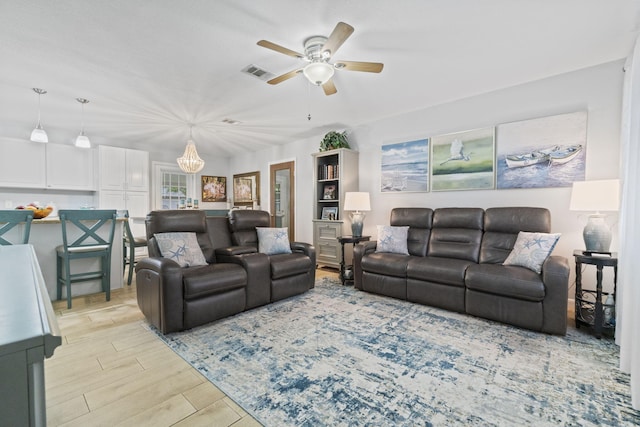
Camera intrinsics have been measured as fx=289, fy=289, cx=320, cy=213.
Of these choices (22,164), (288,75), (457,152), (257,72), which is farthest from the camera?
(22,164)

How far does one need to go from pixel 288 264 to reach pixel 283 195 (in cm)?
324

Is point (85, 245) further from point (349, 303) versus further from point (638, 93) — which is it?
point (638, 93)

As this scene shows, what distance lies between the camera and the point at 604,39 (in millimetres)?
2484

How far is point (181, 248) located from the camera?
298cm

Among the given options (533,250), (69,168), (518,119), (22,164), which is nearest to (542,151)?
(518,119)

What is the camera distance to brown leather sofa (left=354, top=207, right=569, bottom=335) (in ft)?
8.16

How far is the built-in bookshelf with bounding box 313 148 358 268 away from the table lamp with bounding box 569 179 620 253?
9.63 ft

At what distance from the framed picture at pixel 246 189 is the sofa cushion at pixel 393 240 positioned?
4007 millimetres

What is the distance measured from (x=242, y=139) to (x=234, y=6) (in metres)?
4.13

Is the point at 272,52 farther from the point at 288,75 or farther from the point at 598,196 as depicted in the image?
the point at 598,196

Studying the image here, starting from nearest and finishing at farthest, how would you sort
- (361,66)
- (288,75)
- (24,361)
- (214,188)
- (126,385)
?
1. (24,361)
2. (126,385)
3. (361,66)
4. (288,75)
5. (214,188)

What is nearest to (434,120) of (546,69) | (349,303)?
(546,69)

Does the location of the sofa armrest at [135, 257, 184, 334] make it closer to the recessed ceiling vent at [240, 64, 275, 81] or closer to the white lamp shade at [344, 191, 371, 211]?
the recessed ceiling vent at [240, 64, 275, 81]

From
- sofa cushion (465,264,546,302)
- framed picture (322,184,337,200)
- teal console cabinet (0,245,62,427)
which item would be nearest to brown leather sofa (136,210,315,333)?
framed picture (322,184,337,200)
